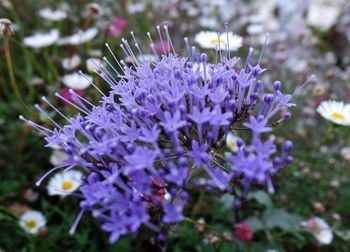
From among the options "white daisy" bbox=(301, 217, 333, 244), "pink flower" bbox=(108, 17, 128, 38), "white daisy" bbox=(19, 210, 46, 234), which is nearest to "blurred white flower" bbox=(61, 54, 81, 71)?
"pink flower" bbox=(108, 17, 128, 38)

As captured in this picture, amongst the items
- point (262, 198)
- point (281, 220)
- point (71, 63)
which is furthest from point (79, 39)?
point (281, 220)

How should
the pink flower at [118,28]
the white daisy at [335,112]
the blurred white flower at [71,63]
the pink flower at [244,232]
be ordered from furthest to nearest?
1. the pink flower at [118,28]
2. the blurred white flower at [71,63]
3. the white daisy at [335,112]
4. the pink flower at [244,232]

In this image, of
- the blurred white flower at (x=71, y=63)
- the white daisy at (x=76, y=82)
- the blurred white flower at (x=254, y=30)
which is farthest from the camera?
the blurred white flower at (x=254, y=30)

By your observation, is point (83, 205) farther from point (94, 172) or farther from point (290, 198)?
point (290, 198)

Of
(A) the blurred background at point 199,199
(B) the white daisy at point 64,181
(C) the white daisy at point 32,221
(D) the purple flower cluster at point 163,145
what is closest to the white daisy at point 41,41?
(A) the blurred background at point 199,199

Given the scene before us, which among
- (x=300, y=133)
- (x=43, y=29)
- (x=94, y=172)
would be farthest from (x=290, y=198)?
(x=43, y=29)

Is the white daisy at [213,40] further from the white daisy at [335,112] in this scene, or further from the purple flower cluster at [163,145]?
the purple flower cluster at [163,145]
